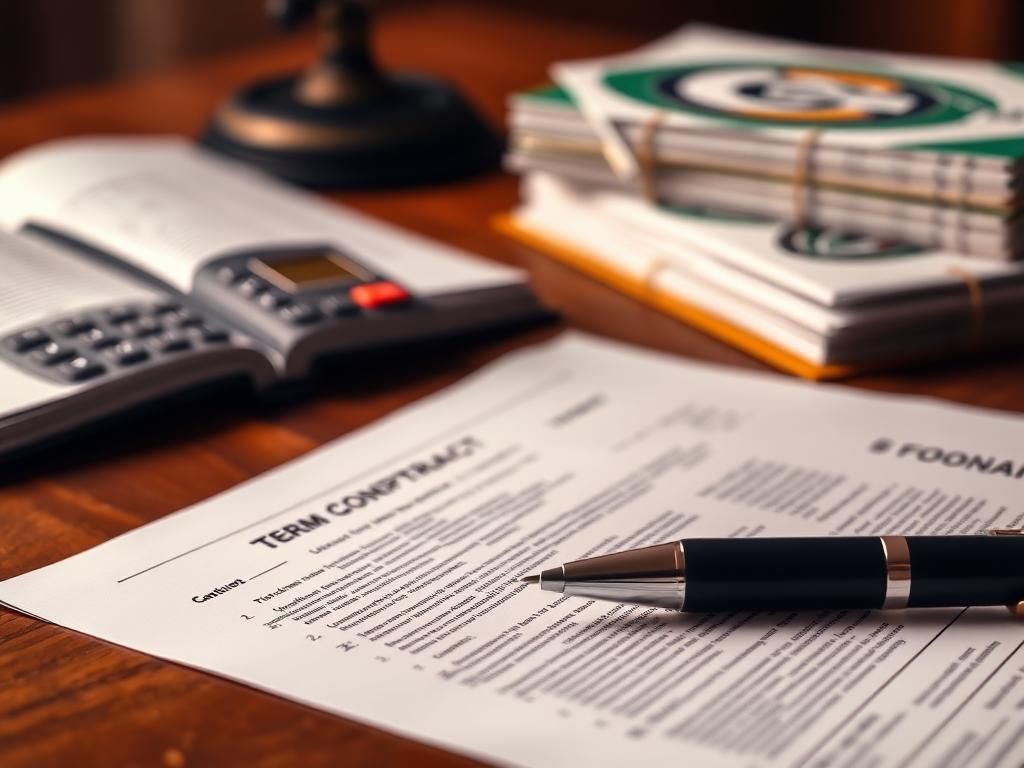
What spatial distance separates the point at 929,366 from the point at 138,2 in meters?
1.73

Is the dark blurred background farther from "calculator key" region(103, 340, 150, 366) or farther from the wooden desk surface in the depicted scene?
"calculator key" region(103, 340, 150, 366)

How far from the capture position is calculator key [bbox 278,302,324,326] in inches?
27.5

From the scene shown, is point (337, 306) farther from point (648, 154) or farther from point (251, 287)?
point (648, 154)

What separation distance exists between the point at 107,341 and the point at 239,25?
1.73 m

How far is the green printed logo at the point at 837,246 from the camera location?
2.46 feet

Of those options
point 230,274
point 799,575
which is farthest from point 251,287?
point 799,575

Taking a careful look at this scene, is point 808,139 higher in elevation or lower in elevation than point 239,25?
higher

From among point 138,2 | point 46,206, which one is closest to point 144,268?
point 46,206

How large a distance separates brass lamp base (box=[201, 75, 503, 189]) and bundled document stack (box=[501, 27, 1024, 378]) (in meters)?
0.10

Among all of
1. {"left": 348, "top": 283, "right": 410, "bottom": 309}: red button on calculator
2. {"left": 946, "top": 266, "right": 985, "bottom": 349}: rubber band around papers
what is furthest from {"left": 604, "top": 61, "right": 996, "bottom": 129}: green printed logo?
{"left": 348, "top": 283, "right": 410, "bottom": 309}: red button on calculator

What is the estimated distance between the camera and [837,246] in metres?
0.77

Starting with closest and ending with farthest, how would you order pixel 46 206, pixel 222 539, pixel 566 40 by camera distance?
pixel 222 539
pixel 46 206
pixel 566 40

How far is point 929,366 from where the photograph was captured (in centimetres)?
74

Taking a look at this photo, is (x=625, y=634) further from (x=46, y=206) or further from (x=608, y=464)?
(x=46, y=206)
